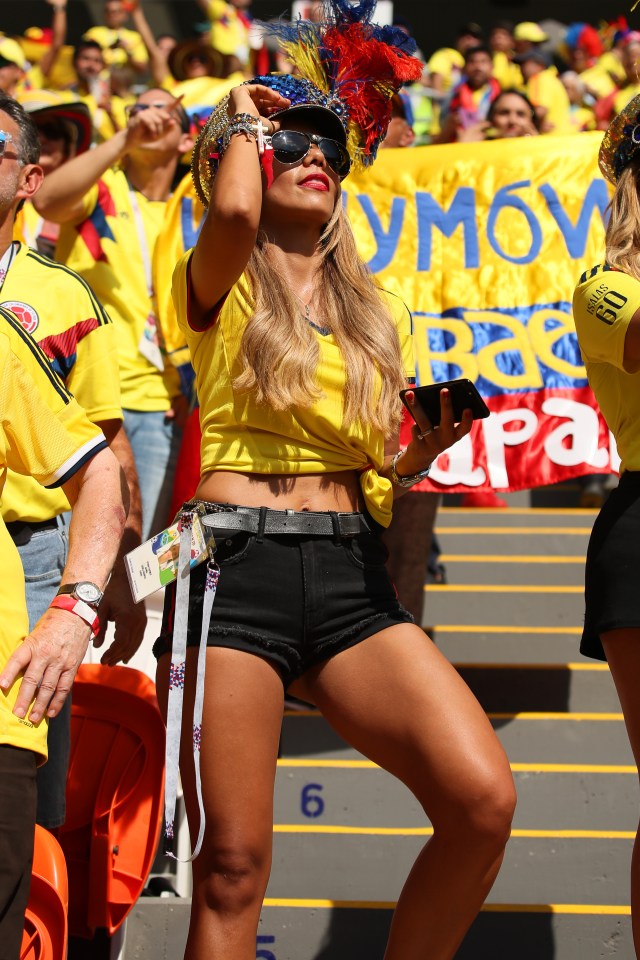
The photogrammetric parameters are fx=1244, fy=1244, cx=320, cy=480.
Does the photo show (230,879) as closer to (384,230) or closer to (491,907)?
(491,907)

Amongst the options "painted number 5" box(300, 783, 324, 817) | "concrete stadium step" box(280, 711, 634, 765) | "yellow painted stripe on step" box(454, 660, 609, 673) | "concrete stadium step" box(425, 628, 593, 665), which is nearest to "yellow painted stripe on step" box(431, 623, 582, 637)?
"concrete stadium step" box(425, 628, 593, 665)

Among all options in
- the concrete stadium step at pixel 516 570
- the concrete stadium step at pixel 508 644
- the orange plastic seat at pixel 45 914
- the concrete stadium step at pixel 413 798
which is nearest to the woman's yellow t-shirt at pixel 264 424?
the orange plastic seat at pixel 45 914

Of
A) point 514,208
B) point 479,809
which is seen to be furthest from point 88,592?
point 514,208

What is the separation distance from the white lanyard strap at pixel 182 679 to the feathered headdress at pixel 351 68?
0.94 meters

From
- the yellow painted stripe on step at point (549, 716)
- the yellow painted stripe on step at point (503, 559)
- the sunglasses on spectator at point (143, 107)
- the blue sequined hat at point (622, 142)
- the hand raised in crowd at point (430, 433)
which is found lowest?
the yellow painted stripe on step at point (503, 559)

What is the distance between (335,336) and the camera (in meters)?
2.79

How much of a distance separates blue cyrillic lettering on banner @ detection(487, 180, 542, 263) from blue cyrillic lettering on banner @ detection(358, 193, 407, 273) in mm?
409

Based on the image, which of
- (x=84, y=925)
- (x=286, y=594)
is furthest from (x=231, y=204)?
(x=84, y=925)

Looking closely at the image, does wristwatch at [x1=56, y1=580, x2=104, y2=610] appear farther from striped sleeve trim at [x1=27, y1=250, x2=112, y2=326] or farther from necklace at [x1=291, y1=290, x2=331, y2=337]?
striped sleeve trim at [x1=27, y1=250, x2=112, y2=326]

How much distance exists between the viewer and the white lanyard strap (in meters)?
2.41

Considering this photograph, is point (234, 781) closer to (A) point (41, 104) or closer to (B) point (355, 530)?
(B) point (355, 530)

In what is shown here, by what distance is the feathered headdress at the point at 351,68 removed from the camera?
2.98m

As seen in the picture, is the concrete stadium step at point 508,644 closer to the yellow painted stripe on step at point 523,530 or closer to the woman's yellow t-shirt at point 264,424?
the yellow painted stripe on step at point 523,530

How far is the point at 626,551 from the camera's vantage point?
2838 millimetres
